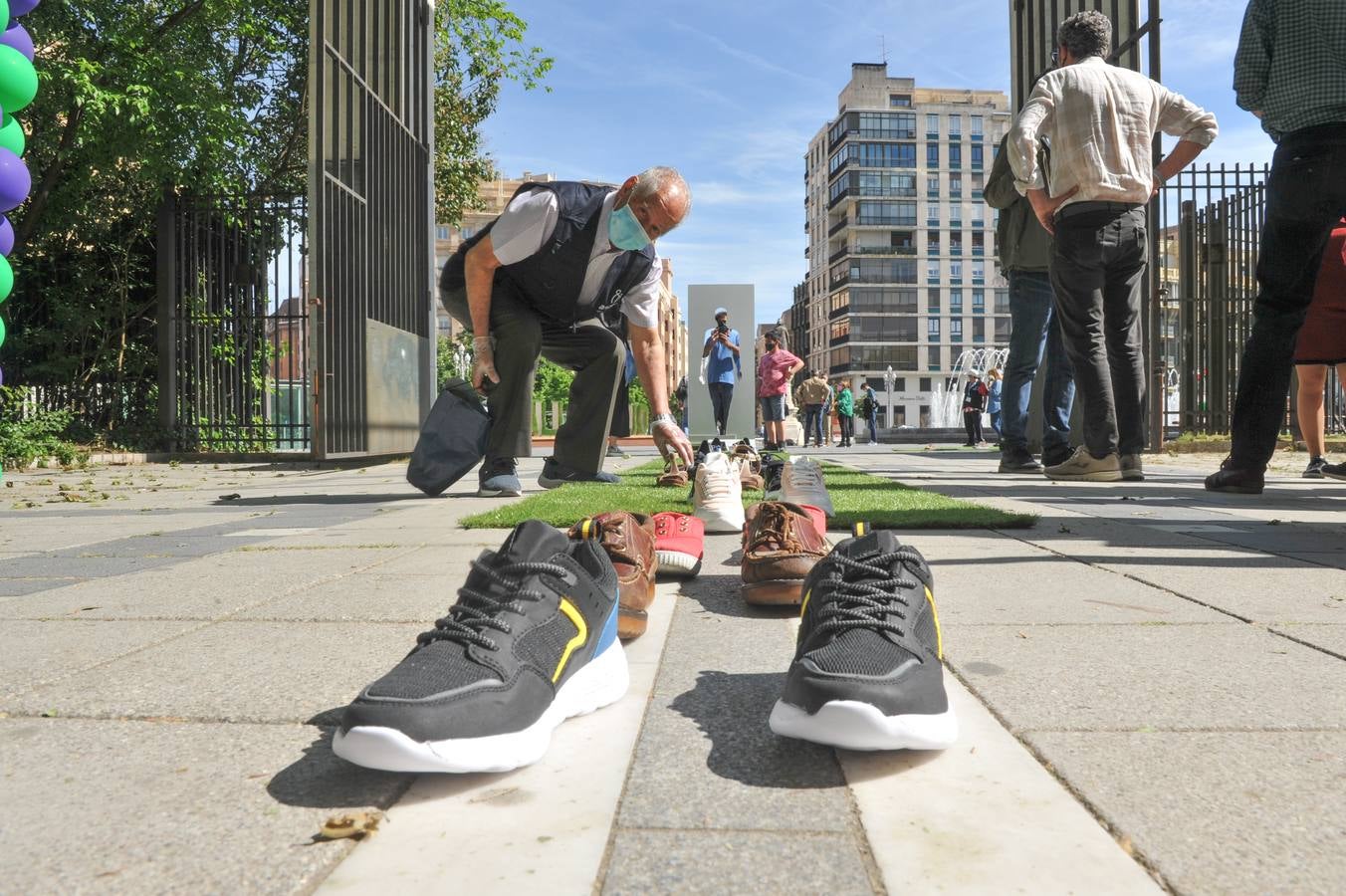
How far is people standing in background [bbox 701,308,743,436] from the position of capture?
43.7 ft

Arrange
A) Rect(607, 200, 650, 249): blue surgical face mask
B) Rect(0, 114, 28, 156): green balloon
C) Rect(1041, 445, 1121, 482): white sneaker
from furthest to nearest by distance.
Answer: Rect(0, 114, 28, 156): green balloon
Rect(1041, 445, 1121, 482): white sneaker
Rect(607, 200, 650, 249): blue surgical face mask

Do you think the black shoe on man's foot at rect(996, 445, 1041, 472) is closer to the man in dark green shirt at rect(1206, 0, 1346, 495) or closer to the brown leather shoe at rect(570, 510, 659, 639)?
the man in dark green shirt at rect(1206, 0, 1346, 495)

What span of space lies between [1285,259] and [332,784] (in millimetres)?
4457

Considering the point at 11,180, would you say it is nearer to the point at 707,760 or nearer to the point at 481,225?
the point at 707,760

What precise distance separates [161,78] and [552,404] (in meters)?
44.0

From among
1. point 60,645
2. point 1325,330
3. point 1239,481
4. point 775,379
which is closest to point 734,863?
point 60,645

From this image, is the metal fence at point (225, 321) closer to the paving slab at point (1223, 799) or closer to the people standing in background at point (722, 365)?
the people standing in background at point (722, 365)

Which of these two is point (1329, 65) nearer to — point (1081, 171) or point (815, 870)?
point (1081, 171)

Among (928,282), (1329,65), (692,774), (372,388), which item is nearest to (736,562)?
(692,774)

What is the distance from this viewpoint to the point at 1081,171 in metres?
5.05

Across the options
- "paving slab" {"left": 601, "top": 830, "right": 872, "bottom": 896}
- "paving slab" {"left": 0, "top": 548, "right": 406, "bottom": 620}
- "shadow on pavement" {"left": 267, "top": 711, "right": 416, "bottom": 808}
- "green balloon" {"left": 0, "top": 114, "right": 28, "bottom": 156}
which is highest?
"green balloon" {"left": 0, "top": 114, "right": 28, "bottom": 156}

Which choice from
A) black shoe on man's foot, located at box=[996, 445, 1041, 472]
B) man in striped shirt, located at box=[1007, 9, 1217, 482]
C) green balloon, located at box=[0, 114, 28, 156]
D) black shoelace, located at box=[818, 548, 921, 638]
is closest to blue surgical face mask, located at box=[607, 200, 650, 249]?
man in striped shirt, located at box=[1007, 9, 1217, 482]

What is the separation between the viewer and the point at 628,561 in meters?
2.00

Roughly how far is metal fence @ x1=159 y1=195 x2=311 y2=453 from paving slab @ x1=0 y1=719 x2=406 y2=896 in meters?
12.0
